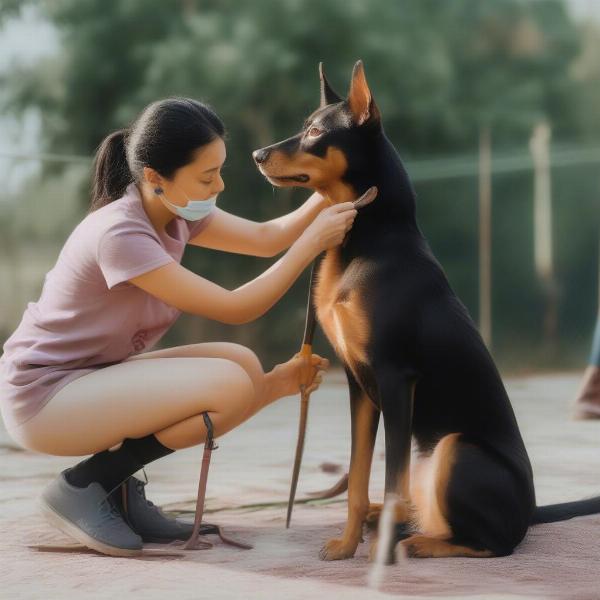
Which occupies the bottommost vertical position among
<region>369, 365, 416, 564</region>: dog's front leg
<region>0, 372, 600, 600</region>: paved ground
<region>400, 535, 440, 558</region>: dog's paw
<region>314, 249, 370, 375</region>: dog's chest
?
<region>0, 372, 600, 600</region>: paved ground

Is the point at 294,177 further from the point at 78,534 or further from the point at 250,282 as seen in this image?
the point at 78,534

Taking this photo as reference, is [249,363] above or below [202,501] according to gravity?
above

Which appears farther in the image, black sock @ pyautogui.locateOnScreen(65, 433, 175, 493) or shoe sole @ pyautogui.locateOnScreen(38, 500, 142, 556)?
black sock @ pyautogui.locateOnScreen(65, 433, 175, 493)

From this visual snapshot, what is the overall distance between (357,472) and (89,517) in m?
0.77

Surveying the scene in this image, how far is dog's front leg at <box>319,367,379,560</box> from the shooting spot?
299 centimetres

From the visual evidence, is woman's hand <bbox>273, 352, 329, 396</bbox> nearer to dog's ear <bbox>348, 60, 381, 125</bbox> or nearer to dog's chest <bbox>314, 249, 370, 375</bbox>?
dog's chest <bbox>314, 249, 370, 375</bbox>

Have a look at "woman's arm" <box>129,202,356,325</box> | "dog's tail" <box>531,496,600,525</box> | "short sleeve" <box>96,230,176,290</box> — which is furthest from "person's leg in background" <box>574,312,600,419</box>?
"short sleeve" <box>96,230,176,290</box>

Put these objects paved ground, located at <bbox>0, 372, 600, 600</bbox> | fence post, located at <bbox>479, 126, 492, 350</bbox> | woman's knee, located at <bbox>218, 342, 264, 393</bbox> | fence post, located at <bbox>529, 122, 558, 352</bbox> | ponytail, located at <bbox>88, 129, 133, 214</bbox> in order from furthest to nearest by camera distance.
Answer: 1. fence post, located at <bbox>529, 122, 558, 352</bbox>
2. fence post, located at <bbox>479, 126, 492, 350</bbox>
3. woman's knee, located at <bbox>218, 342, 264, 393</bbox>
4. ponytail, located at <bbox>88, 129, 133, 214</bbox>
5. paved ground, located at <bbox>0, 372, 600, 600</bbox>

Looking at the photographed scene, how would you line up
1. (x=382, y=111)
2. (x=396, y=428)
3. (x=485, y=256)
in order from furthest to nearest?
(x=382, y=111), (x=485, y=256), (x=396, y=428)

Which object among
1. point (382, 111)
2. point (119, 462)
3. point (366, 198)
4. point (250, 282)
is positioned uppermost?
point (382, 111)

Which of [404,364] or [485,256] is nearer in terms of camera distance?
[404,364]

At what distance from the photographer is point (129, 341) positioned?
3.31 meters

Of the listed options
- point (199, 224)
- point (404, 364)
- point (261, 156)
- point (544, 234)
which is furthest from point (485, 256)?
point (404, 364)

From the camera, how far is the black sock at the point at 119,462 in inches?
125
